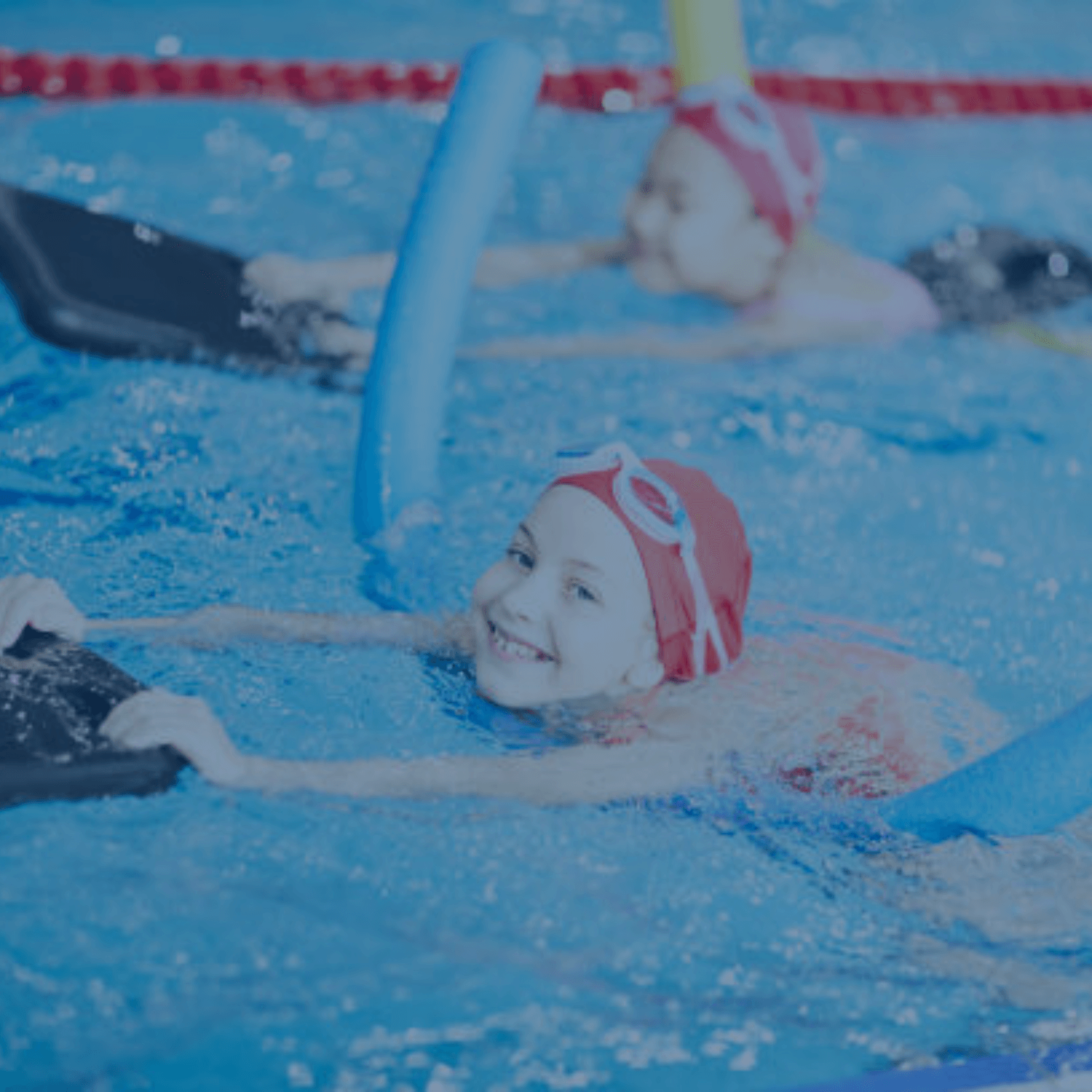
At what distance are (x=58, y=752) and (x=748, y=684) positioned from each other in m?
1.28

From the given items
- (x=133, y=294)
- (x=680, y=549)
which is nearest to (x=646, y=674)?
(x=680, y=549)

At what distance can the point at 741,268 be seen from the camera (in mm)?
5539

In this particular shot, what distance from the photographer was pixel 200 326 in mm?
4703

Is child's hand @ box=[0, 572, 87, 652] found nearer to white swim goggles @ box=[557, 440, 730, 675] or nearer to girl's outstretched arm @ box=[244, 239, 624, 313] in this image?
A: white swim goggles @ box=[557, 440, 730, 675]

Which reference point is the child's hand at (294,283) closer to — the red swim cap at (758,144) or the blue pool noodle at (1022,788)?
the red swim cap at (758,144)

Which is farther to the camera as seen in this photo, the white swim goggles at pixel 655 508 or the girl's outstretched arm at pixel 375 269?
the girl's outstretched arm at pixel 375 269

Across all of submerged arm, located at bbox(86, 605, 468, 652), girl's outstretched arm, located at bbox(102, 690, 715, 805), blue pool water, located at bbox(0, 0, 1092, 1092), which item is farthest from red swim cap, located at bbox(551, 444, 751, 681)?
submerged arm, located at bbox(86, 605, 468, 652)

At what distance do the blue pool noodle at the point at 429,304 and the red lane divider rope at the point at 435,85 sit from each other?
8.96 ft

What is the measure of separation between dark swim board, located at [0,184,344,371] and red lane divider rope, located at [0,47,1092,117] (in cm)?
185

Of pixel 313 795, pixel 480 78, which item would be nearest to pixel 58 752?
pixel 313 795

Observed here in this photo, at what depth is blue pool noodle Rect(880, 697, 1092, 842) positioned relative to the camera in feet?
9.18

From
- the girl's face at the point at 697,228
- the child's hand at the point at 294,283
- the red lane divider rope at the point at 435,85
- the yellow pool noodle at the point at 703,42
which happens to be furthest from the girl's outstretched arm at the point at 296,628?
the red lane divider rope at the point at 435,85

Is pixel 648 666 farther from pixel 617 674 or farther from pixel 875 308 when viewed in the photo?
pixel 875 308

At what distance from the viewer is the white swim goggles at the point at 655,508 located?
11.1ft
